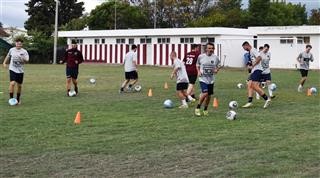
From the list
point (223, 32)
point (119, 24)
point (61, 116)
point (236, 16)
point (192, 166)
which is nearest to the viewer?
point (192, 166)

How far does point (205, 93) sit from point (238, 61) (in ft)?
142

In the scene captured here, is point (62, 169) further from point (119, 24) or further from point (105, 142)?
point (119, 24)

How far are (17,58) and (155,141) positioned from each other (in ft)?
24.2

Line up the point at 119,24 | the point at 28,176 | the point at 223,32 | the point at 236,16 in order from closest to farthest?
the point at 28,176
the point at 223,32
the point at 236,16
the point at 119,24

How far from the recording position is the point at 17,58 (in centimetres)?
1583

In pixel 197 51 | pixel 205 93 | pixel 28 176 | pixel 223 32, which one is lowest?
pixel 28 176

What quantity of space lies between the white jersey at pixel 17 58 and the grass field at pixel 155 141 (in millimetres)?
1119

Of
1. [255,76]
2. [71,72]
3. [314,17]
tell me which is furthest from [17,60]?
[314,17]

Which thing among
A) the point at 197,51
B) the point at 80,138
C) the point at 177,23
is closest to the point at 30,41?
the point at 177,23

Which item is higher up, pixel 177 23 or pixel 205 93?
pixel 177 23

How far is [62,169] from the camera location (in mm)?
7695

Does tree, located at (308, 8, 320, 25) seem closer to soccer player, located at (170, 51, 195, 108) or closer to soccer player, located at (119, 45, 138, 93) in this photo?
soccer player, located at (119, 45, 138, 93)

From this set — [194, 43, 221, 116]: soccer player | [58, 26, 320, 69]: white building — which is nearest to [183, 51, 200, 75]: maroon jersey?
[194, 43, 221, 116]: soccer player

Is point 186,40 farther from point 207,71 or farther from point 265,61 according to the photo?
point 207,71
